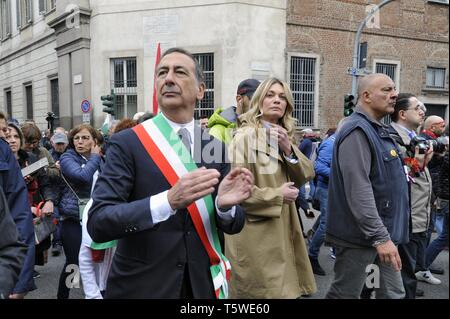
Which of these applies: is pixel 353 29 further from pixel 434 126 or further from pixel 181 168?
pixel 181 168

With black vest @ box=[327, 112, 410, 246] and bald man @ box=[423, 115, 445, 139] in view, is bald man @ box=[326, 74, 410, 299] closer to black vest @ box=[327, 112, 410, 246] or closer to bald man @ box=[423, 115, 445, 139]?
black vest @ box=[327, 112, 410, 246]

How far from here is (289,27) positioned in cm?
1552

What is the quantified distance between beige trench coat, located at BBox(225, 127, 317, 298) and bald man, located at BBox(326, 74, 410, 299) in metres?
0.30

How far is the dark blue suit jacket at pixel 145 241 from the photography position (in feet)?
5.70

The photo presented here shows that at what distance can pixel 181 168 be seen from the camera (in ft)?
5.90

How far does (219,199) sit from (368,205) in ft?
4.44

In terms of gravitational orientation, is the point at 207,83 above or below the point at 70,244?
above

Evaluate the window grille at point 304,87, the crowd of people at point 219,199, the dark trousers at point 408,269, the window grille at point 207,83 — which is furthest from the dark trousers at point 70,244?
the window grille at point 304,87

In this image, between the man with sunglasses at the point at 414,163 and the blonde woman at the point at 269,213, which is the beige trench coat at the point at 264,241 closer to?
the blonde woman at the point at 269,213

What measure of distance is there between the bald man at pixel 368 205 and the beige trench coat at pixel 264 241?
0.98 feet

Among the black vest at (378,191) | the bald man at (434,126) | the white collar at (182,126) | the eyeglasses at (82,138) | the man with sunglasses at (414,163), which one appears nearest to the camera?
the white collar at (182,126)

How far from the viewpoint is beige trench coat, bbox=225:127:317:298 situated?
268 centimetres

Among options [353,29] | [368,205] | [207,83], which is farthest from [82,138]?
[353,29]
